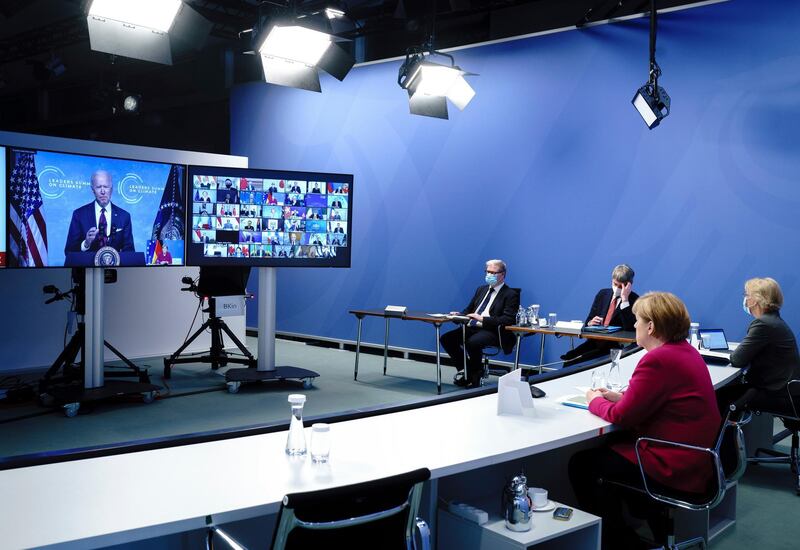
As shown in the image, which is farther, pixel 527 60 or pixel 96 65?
pixel 96 65

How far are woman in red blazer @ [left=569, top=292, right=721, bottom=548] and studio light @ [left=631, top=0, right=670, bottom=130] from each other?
3.49 meters

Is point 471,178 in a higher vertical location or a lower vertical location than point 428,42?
lower

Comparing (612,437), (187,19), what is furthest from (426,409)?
(187,19)

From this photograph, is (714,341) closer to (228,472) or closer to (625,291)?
(625,291)

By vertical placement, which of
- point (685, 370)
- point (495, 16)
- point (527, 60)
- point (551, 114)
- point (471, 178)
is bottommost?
point (685, 370)

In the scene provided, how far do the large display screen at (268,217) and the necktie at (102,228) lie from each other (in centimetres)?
66

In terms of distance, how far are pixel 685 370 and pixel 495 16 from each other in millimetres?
5938

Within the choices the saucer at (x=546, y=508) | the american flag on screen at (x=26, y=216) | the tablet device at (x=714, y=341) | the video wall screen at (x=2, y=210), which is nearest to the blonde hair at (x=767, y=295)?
the tablet device at (x=714, y=341)

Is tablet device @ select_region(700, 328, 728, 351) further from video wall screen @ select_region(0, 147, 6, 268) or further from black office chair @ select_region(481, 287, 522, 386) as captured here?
video wall screen @ select_region(0, 147, 6, 268)

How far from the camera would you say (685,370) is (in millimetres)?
2748

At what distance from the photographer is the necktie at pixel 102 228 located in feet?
18.2

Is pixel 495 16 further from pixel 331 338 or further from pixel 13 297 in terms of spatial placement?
pixel 13 297

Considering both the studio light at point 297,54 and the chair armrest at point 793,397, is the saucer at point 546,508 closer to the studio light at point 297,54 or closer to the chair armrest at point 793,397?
the chair armrest at point 793,397

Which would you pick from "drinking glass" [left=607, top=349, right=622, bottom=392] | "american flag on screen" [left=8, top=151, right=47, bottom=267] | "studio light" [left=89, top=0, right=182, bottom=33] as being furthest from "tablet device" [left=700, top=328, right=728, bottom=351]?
"american flag on screen" [left=8, top=151, right=47, bottom=267]
